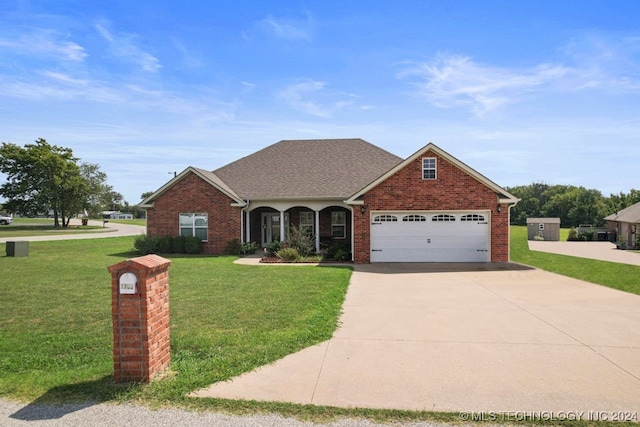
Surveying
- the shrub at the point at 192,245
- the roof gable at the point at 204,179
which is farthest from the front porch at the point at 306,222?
the shrub at the point at 192,245

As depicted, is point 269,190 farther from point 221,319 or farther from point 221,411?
point 221,411

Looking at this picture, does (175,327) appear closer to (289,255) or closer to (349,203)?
(289,255)

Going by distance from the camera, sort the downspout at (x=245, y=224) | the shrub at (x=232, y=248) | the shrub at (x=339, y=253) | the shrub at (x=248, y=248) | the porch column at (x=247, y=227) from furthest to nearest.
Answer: the porch column at (x=247, y=227)
the downspout at (x=245, y=224)
the shrub at (x=232, y=248)
the shrub at (x=248, y=248)
the shrub at (x=339, y=253)

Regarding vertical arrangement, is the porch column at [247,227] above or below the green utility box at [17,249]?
above

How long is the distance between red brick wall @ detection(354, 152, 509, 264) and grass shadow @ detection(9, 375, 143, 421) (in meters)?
14.6

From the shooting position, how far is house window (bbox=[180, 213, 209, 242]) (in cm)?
2245

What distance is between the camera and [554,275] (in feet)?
48.5

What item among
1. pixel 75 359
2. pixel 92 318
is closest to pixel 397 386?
pixel 75 359

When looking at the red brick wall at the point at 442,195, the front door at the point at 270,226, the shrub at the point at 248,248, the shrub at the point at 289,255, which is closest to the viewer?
the red brick wall at the point at 442,195

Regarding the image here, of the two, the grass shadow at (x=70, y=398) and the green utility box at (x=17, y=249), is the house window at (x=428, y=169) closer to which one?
the grass shadow at (x=70, y=398)

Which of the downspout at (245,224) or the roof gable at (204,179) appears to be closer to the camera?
the roof gable at (204,179)

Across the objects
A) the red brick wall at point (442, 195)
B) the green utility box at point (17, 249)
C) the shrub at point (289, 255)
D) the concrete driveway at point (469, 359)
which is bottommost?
the concrete driveway at point (469, 359)

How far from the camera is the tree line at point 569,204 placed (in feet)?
201

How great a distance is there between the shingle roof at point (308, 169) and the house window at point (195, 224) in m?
2.29
